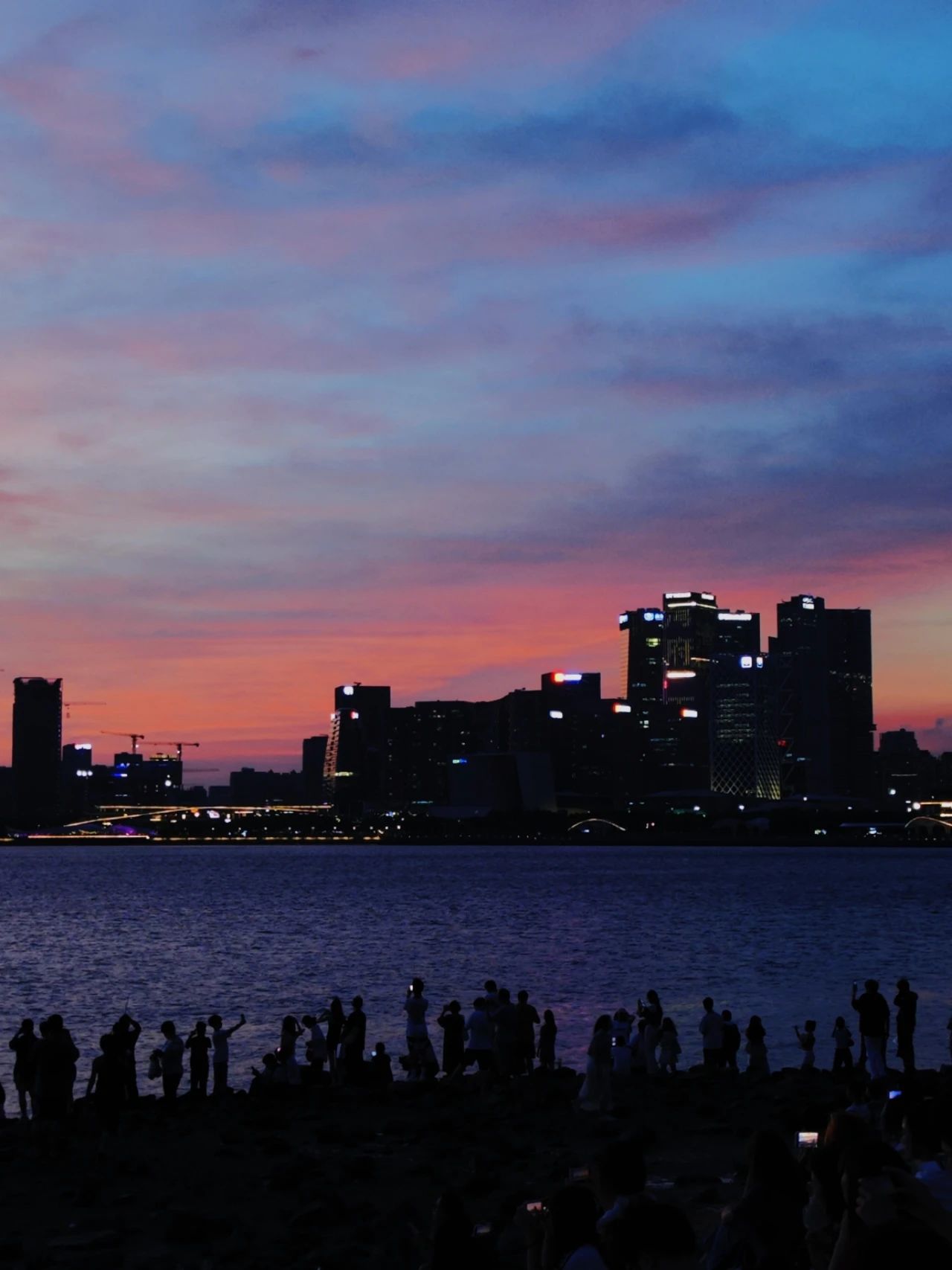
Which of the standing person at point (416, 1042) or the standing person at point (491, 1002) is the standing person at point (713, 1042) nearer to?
the standing person at point (491, 1002)

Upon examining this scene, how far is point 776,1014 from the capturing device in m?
56.3

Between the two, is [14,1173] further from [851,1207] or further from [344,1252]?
[851,1207]

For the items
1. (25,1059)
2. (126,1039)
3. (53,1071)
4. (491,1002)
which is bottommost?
(25,1059)

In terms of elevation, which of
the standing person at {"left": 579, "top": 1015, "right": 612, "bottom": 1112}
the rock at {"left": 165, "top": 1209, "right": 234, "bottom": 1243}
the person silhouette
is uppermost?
the standing person at {"left": 579, "top": 1015, "right": 612, "bottom": 1112}

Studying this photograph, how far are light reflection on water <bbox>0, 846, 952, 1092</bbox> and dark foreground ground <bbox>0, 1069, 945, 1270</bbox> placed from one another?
34.0ft

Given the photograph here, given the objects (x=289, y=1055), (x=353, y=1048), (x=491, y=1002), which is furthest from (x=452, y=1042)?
(x=289, y=1055)

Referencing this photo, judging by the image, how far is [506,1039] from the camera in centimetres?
3259

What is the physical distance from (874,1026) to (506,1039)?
7.50 m

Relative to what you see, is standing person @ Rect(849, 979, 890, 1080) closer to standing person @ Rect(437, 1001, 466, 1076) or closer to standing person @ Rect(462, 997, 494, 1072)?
standing person @ Rect(462, 997, 494, 1072)

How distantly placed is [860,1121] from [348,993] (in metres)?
57.8

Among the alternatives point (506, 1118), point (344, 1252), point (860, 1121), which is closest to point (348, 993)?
point (506, 1118)

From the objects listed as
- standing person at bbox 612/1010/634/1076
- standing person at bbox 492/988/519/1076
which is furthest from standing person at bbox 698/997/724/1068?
standing person at bbox 492/988/519/1076

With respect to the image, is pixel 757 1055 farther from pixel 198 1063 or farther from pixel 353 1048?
pixel 198 1063

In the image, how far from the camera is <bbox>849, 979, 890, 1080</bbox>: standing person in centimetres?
3244
